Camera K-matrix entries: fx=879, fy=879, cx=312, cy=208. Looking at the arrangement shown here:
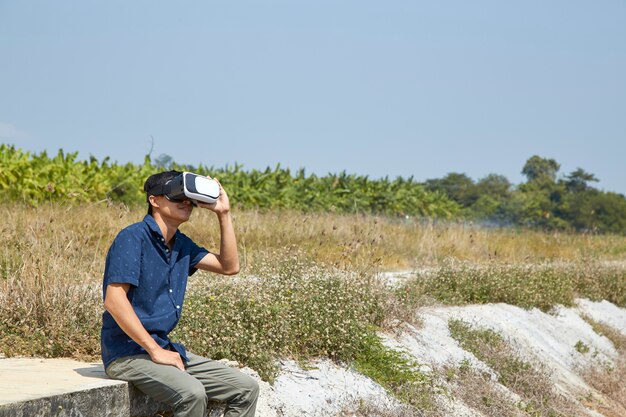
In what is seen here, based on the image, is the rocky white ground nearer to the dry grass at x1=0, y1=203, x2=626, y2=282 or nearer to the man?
the man

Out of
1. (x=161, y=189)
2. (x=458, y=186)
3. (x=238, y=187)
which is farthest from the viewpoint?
(x=458, y=186)

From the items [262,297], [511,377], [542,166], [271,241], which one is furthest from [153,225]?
[542,166]

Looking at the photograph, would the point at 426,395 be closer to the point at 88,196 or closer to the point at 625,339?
the point at 625,339

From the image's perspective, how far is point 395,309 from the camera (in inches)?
386

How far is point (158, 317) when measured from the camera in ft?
18.0

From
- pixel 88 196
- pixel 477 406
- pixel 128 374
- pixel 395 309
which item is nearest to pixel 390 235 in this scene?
pixel 88 196

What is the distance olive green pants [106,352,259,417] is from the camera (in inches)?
212

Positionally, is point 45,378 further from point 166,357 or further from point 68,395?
point 166,357

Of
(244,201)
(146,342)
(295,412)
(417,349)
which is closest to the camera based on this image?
(146,342)

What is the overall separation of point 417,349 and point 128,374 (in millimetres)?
4370

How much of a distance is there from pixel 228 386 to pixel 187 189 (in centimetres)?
131

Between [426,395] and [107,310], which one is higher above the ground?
[107,310]

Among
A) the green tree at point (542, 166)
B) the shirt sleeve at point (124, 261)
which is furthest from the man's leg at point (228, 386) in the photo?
the green tree at point (542, 166)

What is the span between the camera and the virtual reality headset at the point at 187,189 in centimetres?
551
